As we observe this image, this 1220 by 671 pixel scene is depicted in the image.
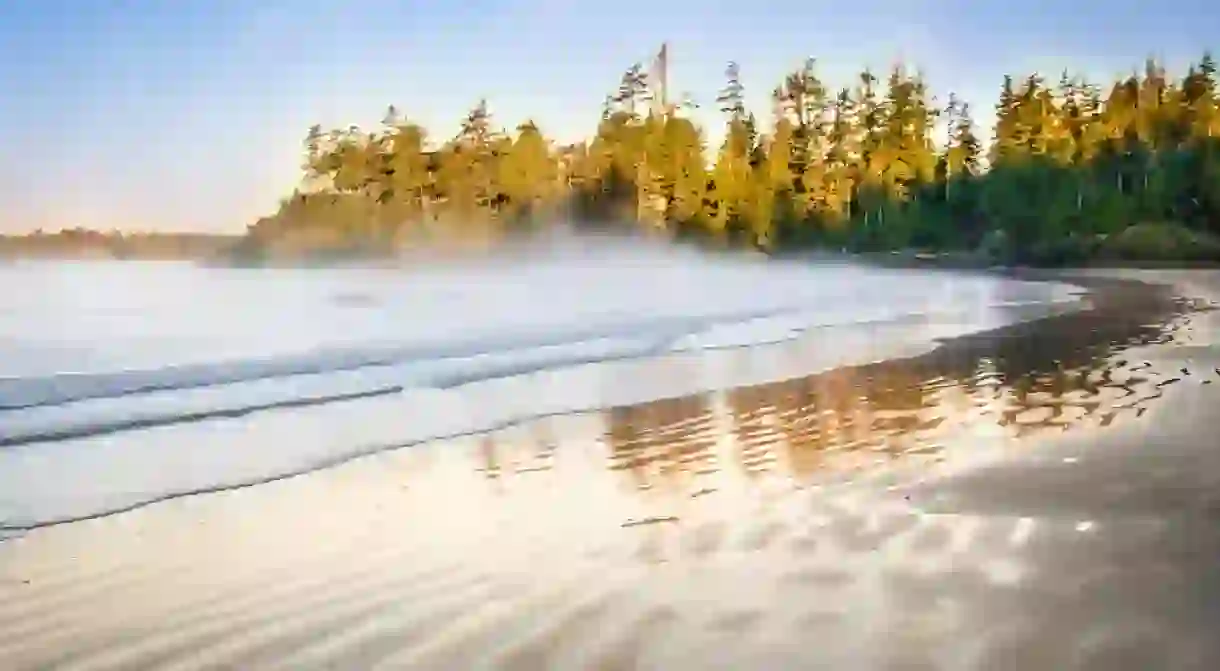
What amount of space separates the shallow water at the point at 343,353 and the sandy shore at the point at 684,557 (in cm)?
66

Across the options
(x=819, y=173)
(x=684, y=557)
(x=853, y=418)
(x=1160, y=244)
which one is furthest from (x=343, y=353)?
(x=819, y=173)

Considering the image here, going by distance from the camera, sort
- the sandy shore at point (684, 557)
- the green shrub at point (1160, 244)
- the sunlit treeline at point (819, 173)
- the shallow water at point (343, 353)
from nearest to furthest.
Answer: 1. the sandy shore at point (684, 557)
2. the shallow water at point (343, 353)
3. the sunlit treeline at point (819, 173)
4. the green shrub at point (1160, 244)

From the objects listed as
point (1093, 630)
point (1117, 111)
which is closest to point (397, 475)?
point (1093, 630)

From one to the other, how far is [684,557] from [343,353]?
5734 mm

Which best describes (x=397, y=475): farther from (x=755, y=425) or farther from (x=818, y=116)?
(x=818, y=116)

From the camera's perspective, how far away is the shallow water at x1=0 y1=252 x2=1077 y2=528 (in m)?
4.21

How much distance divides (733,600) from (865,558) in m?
0.40

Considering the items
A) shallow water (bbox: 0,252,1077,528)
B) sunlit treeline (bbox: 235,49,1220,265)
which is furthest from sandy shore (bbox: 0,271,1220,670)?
sunlit treeline (bbox: 235,49,1220,265)

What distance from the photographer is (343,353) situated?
7844 mm

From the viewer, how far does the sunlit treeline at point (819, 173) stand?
1398 cm

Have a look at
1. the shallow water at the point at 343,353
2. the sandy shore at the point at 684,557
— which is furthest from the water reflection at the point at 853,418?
the shallow water at the point at 343,353

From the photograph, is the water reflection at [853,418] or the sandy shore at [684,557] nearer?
the sandy shore at [684,557]

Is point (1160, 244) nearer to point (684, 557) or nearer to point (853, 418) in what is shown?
point (853, 418)

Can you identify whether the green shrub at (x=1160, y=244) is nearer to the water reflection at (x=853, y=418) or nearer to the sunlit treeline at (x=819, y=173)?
the sunlit treeline at (x=819, y=173)
